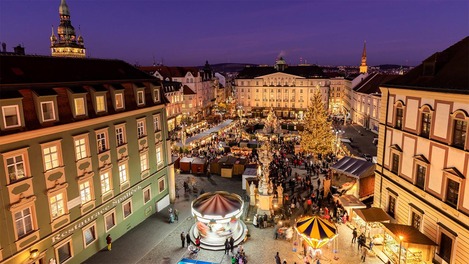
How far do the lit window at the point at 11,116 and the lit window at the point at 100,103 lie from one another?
5411mm

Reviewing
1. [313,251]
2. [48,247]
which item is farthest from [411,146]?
[48,247]

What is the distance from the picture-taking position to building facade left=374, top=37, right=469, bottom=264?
16.9 m

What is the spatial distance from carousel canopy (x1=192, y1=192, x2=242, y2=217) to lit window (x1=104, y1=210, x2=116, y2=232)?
5.82m

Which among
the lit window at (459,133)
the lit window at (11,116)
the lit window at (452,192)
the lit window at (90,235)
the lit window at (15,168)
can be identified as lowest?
the lit window at (90,235)

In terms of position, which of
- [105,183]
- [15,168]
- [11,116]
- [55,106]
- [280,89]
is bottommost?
[105,183]

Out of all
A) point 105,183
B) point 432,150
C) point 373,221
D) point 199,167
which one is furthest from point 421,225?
point 199,167

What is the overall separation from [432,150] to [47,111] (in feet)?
72.7

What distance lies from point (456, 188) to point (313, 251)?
9.14m

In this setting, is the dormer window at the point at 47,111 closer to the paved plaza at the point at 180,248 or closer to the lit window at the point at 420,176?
the paved plaza at the point at 180,248

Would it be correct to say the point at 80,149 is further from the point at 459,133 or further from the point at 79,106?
the point at 459,133

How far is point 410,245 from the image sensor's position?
60.4 feet

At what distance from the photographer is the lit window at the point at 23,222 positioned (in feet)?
54.4

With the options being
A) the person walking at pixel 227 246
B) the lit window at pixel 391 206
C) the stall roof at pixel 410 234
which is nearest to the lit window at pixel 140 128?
the person walking at pixel 227 246

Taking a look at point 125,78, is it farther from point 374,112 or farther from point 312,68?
point 312,68
